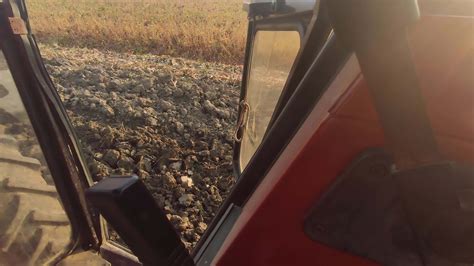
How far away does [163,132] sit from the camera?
5453 mm

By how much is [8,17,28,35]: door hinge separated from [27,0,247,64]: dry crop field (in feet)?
42.0

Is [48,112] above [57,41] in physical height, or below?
above

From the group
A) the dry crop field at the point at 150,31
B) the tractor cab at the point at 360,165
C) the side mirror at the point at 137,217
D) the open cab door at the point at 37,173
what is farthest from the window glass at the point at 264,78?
the dry crop field at the point at 150,31

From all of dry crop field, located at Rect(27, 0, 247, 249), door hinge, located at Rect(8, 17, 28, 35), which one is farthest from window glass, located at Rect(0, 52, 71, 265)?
dry crop field, located at Rect(27, 0, 247, 249)

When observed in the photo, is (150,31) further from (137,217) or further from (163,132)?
(137,217)

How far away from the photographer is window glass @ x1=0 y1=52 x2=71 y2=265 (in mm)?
1822

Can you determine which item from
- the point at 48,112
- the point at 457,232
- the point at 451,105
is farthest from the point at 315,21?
the point at 48,112

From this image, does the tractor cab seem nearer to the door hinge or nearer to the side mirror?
the side mirror

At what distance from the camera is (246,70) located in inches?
122

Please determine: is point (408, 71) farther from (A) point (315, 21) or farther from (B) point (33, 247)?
(B) point (33, 247)

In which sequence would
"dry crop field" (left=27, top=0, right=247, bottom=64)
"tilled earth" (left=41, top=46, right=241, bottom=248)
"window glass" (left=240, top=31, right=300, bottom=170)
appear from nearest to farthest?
"window glass" (left=240, top=31, right=300, bottom=170) → "tilled earth" (left=41, top=46, right=241, bottom=248) → "dry crop field" (left=27, top=0, right=247, bottom=64)

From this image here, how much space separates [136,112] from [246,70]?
2.89 meters

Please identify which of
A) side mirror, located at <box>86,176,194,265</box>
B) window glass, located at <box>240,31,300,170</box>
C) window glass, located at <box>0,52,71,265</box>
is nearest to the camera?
side mirror, located at <box>86,176,194,265</box>

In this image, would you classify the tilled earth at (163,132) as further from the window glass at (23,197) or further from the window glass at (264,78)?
the window glass at (23,197)
